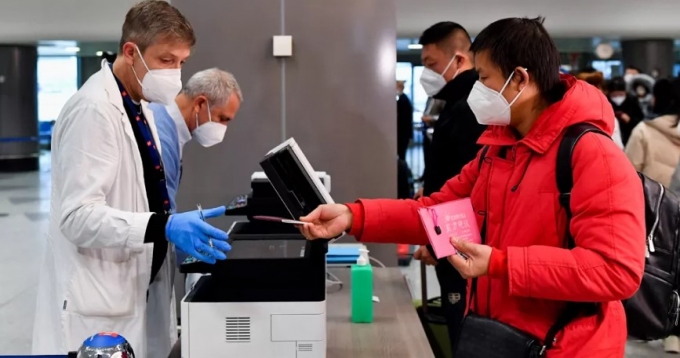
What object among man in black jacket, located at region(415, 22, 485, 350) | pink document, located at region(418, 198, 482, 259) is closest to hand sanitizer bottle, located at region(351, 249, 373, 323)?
man in black jacket, located at region(415, 22, 485, 350)

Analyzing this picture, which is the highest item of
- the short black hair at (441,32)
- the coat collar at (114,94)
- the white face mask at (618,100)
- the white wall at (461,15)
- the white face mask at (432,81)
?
the white wall at (461,15)

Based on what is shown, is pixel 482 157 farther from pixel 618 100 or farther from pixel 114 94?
pixel 618 100

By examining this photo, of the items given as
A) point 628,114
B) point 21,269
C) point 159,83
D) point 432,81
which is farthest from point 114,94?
point 628,114

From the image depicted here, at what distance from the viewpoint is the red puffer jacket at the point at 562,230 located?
145 centimetres

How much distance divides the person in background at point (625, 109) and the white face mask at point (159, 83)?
5411mm

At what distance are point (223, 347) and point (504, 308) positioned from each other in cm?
70

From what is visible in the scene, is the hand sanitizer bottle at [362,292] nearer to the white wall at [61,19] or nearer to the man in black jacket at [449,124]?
the man in black jacket at [449,124]

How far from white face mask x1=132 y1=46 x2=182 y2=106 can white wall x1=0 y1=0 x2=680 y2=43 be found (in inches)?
316

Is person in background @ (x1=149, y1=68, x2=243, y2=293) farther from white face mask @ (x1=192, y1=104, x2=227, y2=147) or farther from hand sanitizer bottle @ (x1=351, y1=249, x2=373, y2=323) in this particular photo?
hand sanitizer bottle @ (x1=351, y1=249, x2=373, y2=323)

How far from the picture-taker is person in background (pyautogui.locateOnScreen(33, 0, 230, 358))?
6.45ft

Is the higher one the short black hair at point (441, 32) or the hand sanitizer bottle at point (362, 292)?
the short black hair at point (441, 32)

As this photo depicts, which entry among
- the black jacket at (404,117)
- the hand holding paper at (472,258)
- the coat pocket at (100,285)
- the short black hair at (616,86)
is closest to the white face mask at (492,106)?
the hand holding paper at (472,258)

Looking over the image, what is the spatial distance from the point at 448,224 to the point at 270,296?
505 millimetres

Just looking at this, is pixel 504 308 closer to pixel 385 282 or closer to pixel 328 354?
pixel 328 354
